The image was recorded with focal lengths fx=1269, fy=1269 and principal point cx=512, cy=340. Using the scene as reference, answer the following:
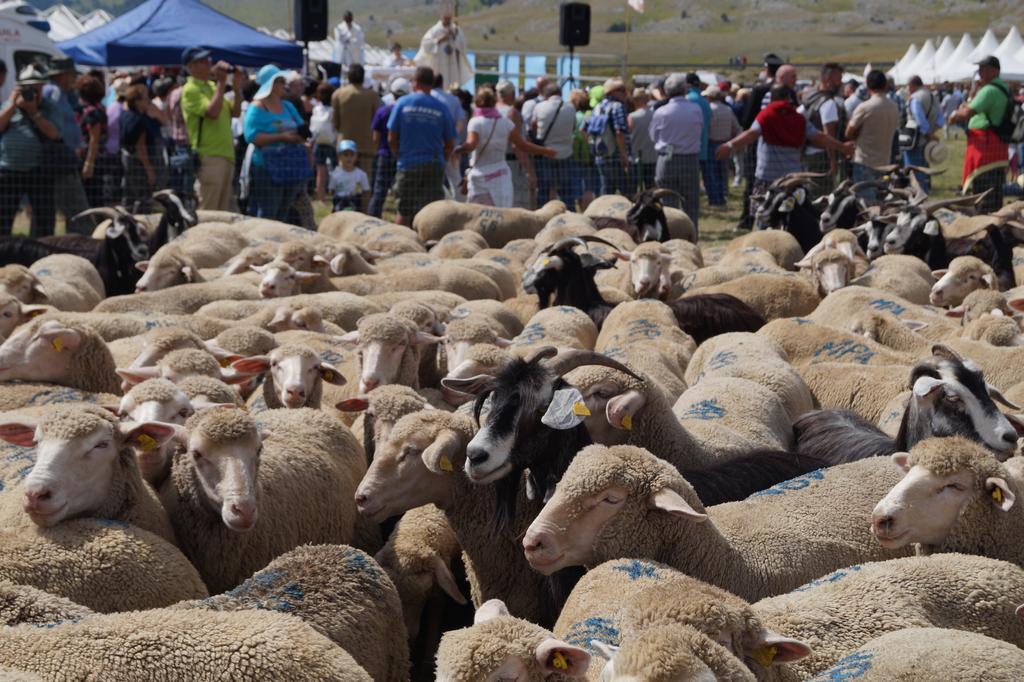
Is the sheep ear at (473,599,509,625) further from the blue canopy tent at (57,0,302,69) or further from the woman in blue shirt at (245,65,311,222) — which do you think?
the blue canopy tent at (57,0,302,69)

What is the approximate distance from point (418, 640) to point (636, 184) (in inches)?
421

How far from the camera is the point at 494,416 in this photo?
14.1ft

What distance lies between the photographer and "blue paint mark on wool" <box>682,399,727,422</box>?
17.9ft

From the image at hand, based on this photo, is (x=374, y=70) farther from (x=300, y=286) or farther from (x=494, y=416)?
(x=494, y=416)

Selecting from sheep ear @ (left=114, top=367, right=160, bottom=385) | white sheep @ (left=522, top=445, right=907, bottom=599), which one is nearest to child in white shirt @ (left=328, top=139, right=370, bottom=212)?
sheep ear @ (left=114, top=367, right=160, bottom=385)

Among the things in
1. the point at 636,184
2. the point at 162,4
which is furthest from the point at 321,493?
the point at 162,4

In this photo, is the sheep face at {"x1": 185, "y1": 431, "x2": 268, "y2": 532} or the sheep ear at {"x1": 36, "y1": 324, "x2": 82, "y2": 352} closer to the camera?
the sheep face at {"x1": 185, "y1": 431, "x2": 268, "y2": 532}

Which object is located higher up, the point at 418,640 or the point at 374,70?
the point at 374,70

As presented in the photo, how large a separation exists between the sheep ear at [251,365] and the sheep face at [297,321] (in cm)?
121

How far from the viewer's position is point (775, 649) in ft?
10.0

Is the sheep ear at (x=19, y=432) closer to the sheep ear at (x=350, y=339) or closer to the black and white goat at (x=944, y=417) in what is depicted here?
the sheep ear at (x=350, y=339)

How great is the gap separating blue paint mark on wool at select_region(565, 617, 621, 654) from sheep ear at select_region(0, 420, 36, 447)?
2.03 m

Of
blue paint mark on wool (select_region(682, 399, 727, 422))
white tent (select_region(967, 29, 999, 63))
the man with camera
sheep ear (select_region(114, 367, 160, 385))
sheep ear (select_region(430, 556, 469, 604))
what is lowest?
sheep ear (select_region(430, 556, 469, 604))

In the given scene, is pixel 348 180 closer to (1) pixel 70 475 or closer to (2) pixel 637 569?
(1) pixel 70 475
